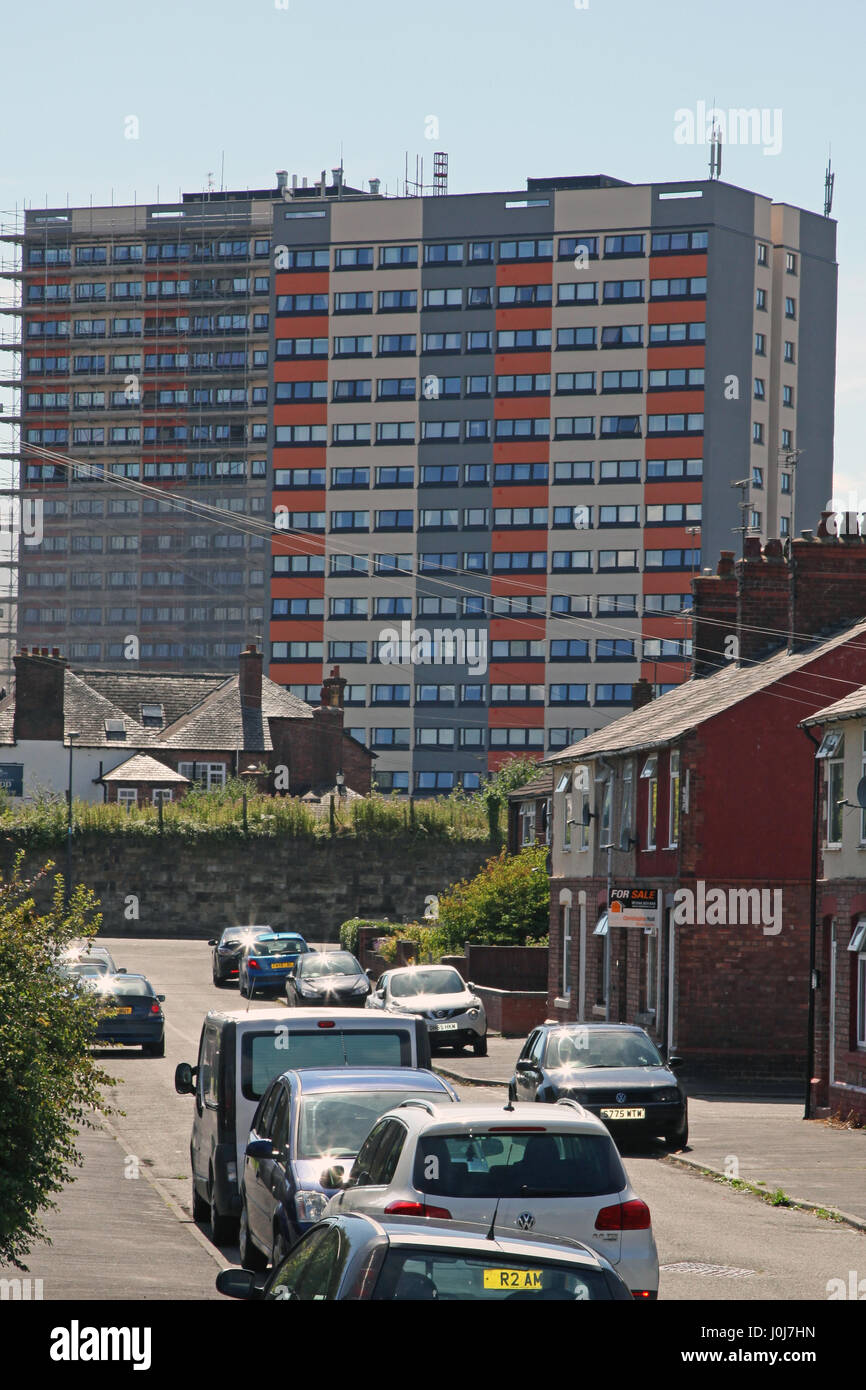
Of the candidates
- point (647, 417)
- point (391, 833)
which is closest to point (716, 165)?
point (647, 417)

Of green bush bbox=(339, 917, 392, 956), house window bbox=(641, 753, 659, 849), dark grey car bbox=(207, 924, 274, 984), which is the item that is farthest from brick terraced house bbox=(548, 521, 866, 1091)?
green bush bbox=(339, 917, 392, 956)

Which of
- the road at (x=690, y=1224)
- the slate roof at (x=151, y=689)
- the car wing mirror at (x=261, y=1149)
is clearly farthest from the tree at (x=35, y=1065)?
the slate roof at (x=151, y=689)

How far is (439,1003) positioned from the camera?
1374 inches

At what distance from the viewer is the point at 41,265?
464 ft

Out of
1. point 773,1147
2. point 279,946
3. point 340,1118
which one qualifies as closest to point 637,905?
point 773,1147

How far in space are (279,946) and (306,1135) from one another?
34.6 metres

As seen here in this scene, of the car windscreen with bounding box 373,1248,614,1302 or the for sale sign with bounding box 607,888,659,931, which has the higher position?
the car windscreen with bounding box 373,1248,614,1302

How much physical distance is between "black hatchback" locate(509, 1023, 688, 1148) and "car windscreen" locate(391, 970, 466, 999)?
37.5ft

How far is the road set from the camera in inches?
512

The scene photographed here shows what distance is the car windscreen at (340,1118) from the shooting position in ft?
39.6

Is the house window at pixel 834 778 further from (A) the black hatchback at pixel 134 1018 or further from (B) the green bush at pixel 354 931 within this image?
(B) the green bush at pixel 354 931

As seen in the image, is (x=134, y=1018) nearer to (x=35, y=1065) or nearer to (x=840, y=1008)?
(x=840, y=1008)

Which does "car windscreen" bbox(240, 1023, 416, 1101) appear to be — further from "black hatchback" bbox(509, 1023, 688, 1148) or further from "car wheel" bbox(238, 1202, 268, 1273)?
"black hatchback" bbox(509, 1023, 688, 1148)
